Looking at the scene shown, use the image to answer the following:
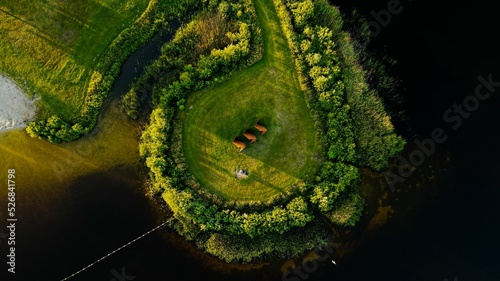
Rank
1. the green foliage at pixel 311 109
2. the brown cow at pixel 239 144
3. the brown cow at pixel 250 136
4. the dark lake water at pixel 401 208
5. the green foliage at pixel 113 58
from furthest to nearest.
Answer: the dark lake water at pixel 401 208
the green foliage at pixel 113 58
the brown cow at pixel 250 136
the brown cow at pixel 239 144
the green foliage at pixel 311 109

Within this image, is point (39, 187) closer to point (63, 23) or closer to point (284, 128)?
point (63, 23)

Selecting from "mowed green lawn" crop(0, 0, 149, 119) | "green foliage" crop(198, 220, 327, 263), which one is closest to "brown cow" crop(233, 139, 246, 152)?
"green foliage" crop(198, 220, 327, 263)

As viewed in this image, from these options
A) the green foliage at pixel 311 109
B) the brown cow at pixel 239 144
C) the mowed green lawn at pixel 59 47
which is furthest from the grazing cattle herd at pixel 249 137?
the mowed green lawn at pixel 59 47

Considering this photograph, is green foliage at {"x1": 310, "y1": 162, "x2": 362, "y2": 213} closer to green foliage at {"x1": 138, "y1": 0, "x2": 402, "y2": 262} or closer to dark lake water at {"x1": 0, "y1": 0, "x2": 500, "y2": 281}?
green foliage at {"x1": 138, "y1": 0, "x2": 402, "y2": 262}

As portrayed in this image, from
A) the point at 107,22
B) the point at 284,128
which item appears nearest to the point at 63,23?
the point at 107,22

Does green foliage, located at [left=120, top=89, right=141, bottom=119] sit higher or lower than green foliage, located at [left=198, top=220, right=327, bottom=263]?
higher

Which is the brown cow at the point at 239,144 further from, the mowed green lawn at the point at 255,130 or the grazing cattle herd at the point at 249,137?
the mowed green lawn at the point at 255,130
